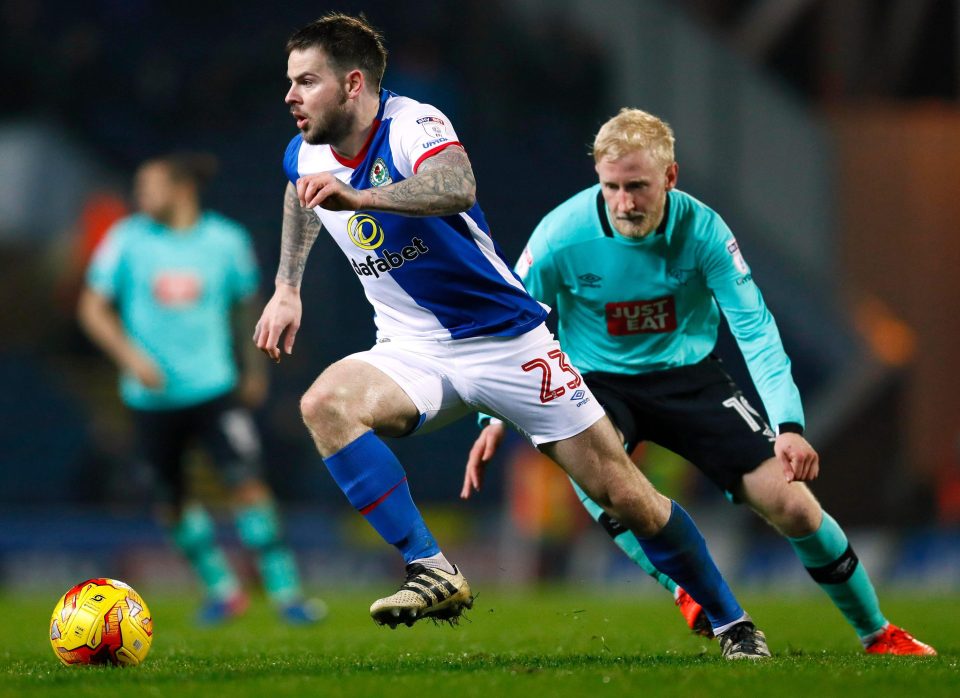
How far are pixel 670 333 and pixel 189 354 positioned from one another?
4023 mm

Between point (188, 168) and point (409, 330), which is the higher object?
point (188, 168)

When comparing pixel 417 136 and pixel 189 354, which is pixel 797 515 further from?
pixel 189 354

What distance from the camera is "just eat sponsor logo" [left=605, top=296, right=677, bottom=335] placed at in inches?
218

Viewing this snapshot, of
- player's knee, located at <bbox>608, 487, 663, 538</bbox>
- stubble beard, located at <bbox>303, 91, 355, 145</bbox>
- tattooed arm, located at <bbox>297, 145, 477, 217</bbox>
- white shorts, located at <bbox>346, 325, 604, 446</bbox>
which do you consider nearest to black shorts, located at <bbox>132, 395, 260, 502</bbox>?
white shorts, located at <bbox>346, 325, 604, 446</bbox>

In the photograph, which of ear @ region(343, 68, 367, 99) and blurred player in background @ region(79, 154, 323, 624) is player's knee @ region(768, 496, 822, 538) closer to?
ear @ region(343, 68, 367, 99)

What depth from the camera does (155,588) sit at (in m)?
12.3

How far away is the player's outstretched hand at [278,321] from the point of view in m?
4.69

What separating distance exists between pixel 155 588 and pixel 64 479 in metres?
2.75

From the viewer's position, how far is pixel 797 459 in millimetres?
4816

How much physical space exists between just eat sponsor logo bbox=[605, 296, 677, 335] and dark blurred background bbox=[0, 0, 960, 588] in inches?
322

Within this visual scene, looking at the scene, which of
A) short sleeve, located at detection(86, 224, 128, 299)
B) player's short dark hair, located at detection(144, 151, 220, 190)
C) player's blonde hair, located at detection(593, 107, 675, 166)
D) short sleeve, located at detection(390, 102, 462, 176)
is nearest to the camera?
short sleeve, located at detection(390, 102, 462, 176)

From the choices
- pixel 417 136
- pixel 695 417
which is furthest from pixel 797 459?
pixel 417 136

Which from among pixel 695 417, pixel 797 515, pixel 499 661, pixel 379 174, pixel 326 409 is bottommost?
pixel 499 661

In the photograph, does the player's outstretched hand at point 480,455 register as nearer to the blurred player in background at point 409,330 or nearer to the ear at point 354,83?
the blurred player in background at point 409,330
